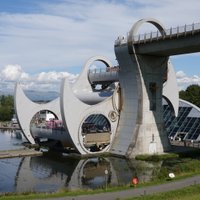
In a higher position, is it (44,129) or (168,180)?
(44,129)

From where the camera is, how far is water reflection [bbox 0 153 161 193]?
99.3ft

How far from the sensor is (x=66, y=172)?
35.5 meters

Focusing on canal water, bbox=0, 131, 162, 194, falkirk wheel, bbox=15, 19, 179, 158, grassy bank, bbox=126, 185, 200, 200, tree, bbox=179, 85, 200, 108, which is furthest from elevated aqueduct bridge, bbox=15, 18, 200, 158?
tree, bbox=179, 85, 200, 108

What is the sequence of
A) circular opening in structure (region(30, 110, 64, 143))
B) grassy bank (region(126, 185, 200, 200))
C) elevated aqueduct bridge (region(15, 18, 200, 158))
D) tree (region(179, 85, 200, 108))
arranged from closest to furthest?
grassy bank (region(126, 185, 200, 200))
elevated aqueduct bridge (region(15, 18, 200, 158))
circular opening in structure (region(30, 110, 64, 143))
tree (region(179, 85, 200, 108))

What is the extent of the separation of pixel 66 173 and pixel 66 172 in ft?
1.34

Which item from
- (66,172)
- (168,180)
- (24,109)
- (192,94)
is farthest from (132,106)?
(192,94)

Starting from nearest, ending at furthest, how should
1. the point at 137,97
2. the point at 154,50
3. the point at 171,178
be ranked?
the point at 171,178 → the point at 154,50 → the point at 137,97

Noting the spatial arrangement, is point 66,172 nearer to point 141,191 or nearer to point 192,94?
point 141,191

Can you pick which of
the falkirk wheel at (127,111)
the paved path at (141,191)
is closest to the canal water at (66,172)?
the falkirk wheel at (127,111)

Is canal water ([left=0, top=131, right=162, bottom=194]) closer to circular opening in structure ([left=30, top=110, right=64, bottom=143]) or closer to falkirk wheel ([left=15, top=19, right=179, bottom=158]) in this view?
falkirk wheel ([left=15, top=19, right=179, bottom=158])

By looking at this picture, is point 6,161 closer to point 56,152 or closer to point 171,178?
point 56,152

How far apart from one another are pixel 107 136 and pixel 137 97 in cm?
566

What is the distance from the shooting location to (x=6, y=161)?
4159 centimetres

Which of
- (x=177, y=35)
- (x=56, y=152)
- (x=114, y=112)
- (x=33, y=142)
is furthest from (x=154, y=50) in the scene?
(x=33, y=142)
